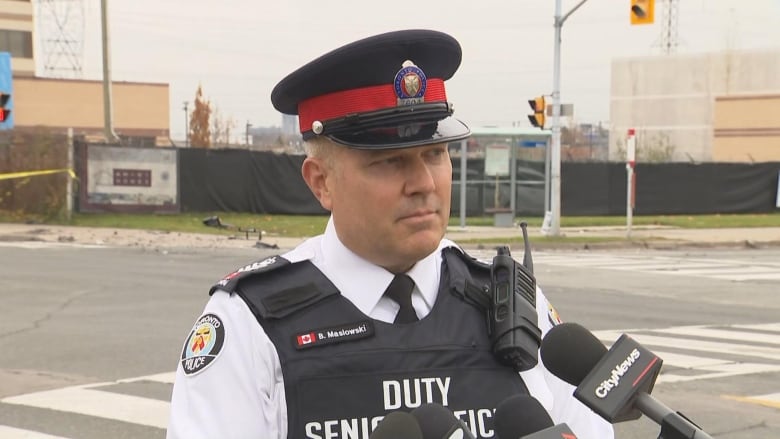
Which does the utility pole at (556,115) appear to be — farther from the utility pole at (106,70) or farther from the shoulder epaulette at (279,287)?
the shoulder epaulette at (279,287)

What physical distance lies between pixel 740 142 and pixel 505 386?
7975 centimetres

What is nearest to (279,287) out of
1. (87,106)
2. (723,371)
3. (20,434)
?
(20,434)

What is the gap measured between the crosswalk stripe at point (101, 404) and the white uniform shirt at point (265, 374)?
4316 millimetres

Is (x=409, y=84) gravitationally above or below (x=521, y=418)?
above

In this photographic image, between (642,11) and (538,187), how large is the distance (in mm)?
11946

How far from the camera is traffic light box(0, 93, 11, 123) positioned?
21188 mm

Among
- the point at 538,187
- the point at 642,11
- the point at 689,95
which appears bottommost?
the point at 538,187

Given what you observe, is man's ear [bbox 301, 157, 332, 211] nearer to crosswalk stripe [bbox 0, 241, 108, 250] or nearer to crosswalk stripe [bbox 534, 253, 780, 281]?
crosswalk stripe [bbox 534, 253, 780, 281]

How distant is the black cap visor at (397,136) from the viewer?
6.51 feet

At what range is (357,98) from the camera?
205 cm

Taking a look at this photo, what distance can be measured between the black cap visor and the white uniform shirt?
0.22 m

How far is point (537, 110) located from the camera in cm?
2286

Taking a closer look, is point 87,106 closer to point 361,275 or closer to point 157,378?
point 157,378

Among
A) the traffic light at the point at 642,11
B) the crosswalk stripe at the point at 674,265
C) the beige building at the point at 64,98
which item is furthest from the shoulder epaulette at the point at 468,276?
the beige building at the point at 64,98
